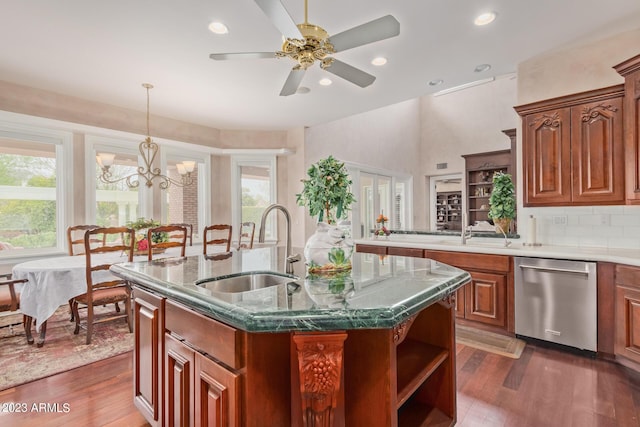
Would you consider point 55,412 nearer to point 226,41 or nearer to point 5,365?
point 5,365

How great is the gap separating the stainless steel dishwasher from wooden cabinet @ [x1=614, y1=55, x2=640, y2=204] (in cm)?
68

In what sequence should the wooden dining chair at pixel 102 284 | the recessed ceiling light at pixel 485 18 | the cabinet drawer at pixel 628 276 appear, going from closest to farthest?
the cabinet drawer at pixel 628 276 < the recessed ceiling light at pixel 485 18 < the wooden dining chair at pixel 102 284

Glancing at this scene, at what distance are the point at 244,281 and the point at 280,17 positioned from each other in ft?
4.61

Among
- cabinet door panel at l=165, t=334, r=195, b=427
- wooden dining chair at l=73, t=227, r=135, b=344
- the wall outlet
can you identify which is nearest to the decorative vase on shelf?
cabinet door panel at l=165, t=334, r=195, b=427

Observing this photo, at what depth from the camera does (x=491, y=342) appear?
2.92m

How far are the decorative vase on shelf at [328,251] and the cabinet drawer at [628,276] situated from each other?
2.31 m

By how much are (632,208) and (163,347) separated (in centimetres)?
382

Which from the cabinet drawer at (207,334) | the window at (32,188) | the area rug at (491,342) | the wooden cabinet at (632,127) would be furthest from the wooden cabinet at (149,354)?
the wooden cabinet at (632,127)

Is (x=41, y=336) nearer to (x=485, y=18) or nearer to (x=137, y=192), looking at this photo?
(x=137, y=192)

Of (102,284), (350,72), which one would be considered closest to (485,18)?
(350,72)

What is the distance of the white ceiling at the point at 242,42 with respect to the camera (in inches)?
91.2

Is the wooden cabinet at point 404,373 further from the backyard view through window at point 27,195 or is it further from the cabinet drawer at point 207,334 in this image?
the backyard view through window at point 27,195

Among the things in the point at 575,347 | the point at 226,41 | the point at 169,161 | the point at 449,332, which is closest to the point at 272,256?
the point at 449,332

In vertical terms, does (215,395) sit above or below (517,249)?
below
